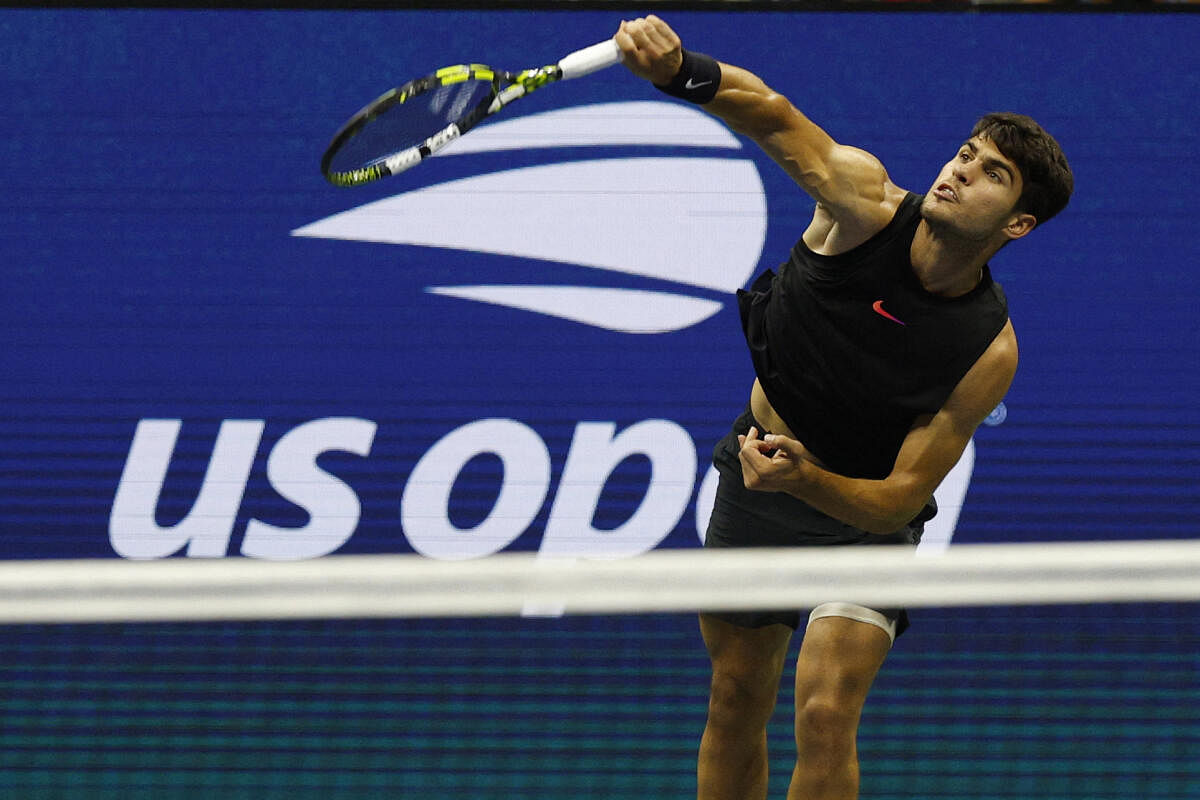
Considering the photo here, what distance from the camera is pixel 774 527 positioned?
11.1 ft

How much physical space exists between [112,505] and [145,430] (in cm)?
25

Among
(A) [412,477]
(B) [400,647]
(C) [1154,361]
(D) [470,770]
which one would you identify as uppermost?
(C) [1154,361]

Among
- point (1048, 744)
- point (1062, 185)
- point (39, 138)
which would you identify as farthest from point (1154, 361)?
point (39, 138)

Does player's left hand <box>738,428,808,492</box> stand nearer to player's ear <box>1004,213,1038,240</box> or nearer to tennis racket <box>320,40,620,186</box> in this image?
player's ear <box>1004,213,1038,240</box>

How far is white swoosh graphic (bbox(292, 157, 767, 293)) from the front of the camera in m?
4.56

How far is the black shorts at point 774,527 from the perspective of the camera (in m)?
3.34

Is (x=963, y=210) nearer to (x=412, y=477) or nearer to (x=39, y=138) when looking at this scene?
(x=412, y=477)

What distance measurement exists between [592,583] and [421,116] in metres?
1.32

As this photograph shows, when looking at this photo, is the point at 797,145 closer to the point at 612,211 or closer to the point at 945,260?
the point at 945,260

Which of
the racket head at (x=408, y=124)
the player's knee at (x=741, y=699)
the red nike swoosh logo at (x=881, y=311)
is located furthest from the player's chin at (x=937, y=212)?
the player's knee at (x=741, y=699)

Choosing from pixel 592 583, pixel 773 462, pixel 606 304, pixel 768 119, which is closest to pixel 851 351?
pixel 773 462

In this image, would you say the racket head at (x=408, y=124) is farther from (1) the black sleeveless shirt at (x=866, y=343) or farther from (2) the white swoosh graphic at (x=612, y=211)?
(2) the white swoosh graphic at (x=612, y=211)

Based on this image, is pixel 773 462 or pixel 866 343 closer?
pixel 773 462

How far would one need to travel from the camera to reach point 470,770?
436 cm
